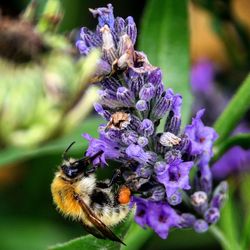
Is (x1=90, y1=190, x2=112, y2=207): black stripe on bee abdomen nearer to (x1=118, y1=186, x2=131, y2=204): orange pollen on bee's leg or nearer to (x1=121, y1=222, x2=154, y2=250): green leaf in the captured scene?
(x1=118, y1=186, x2=131, y2=204): orange pollen on bee's leg

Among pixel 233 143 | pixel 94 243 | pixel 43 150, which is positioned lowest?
pixel 43 150

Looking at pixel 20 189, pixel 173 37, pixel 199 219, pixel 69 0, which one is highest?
pixel 173 37

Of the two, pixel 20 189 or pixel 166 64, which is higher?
pixel 166 64

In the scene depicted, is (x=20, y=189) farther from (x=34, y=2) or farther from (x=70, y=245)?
(x=70, y=245)

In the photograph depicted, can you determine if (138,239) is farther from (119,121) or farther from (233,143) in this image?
(119,121)

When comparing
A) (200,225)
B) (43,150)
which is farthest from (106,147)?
(43,150)

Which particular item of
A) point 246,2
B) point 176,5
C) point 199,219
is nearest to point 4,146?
point 199,219

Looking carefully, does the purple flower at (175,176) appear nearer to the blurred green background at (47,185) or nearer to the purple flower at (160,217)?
the purple flower at (160,217)
